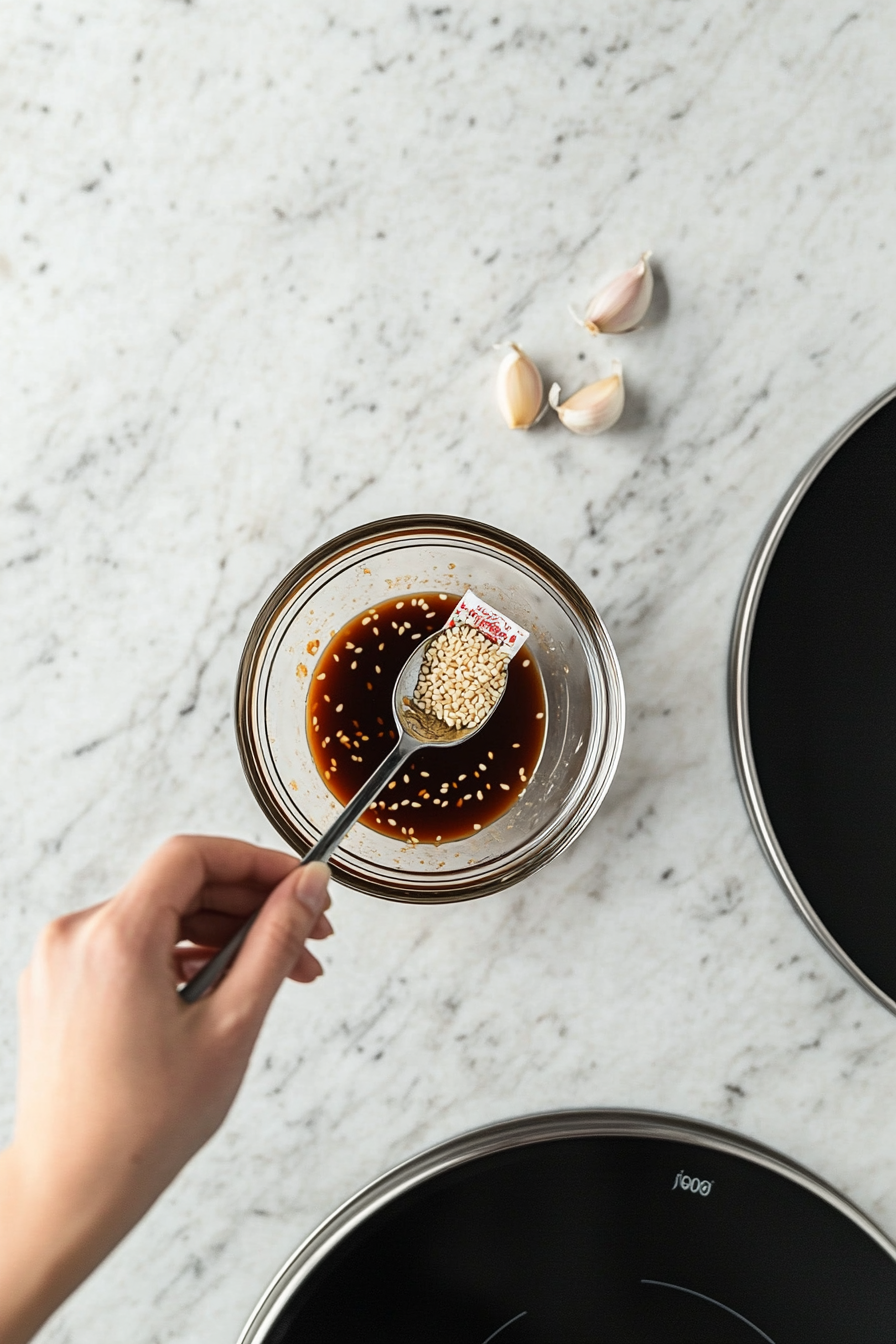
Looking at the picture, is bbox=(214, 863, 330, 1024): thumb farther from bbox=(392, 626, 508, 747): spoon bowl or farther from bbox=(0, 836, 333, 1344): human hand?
bbox=(392, 626, 508, 747): spoon bowl

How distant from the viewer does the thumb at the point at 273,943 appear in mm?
574

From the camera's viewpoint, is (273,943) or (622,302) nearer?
(273,943)

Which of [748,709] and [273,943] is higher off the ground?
[273,943]

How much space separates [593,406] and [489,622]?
0.21 metres

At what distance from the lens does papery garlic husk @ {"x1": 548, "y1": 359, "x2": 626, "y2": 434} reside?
800 millimetres

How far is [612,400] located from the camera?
31.5 inches

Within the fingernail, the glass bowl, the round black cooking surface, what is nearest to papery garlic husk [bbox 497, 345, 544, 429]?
the glass bowl

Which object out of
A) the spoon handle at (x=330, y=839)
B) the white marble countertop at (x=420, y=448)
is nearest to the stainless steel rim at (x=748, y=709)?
the white marble countertop at (x=420, y=448)

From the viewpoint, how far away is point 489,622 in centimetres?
83

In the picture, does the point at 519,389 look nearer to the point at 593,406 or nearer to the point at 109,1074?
the point at 593,406

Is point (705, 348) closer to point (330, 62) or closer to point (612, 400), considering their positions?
point (612, 400)

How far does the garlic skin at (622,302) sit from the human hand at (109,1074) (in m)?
0.57

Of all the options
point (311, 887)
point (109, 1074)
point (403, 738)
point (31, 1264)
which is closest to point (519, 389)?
point (403, 738)

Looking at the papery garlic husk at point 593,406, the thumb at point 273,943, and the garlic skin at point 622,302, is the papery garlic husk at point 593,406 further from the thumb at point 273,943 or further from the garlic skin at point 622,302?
the thumb at point 273,943
